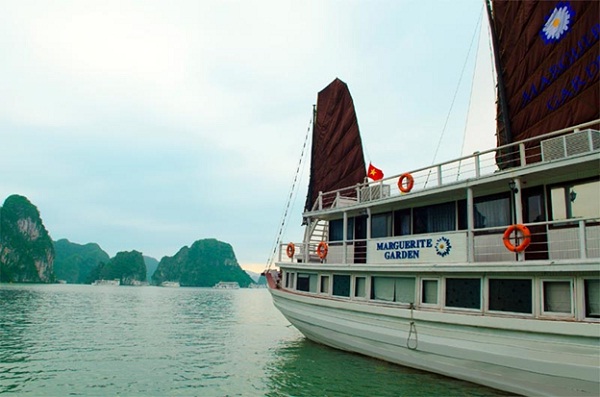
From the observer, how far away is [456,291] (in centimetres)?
977

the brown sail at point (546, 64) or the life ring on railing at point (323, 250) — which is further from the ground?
the brown sail at point (546, 64)

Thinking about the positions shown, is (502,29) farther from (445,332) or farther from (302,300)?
(302,300)

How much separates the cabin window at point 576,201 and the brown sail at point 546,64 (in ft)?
6.40

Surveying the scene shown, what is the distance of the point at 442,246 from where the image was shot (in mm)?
10086

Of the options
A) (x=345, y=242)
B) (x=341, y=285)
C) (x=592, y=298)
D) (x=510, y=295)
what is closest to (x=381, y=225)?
(x=345, y=242)

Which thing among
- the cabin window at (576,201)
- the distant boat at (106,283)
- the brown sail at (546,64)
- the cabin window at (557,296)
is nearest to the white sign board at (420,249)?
the cabin window at (557,296)

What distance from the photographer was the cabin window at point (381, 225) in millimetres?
12531

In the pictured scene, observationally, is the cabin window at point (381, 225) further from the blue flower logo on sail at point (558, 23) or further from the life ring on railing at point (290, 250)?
the blue flower logo on sail at point (558, 23)

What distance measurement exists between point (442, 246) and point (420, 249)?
2.12 feet

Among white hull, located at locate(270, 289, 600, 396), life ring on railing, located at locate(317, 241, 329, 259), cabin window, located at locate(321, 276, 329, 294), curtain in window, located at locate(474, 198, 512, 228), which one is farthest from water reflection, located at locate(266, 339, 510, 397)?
curtain in window, located at locate(474, 198, 512, 228)

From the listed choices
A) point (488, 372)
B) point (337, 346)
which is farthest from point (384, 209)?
point (488, 372)

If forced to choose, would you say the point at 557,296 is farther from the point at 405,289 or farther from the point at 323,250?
the point at 323,250

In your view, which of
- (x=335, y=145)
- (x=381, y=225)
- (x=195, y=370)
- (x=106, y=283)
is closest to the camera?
(x=195, y=370)

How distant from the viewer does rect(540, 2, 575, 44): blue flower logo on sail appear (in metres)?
10.2
